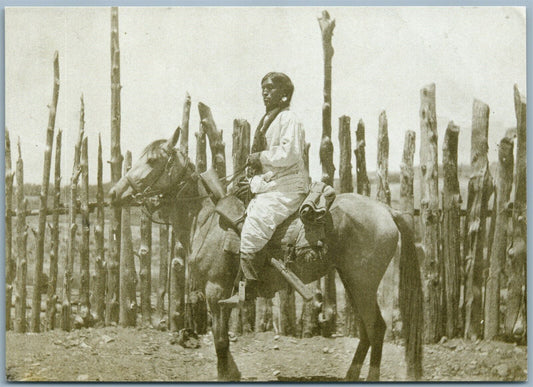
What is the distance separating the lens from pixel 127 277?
15.8ft

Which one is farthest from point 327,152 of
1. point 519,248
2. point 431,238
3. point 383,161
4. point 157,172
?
point 519,248

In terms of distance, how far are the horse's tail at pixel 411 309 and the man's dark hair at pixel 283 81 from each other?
1124mm

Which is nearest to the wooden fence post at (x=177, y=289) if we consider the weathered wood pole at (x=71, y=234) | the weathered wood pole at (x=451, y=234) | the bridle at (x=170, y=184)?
the bridle at (x=170, y=184)

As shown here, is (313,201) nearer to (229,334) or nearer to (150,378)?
(229,334)

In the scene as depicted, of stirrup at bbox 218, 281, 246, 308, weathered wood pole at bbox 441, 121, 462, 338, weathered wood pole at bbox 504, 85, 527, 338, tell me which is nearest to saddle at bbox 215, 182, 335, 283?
stirrup at bbox 218, 281, 246, 308

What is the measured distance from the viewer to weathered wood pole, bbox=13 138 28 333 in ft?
15.9

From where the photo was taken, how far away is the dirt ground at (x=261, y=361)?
184 inches

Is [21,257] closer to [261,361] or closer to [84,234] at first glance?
[84,234]

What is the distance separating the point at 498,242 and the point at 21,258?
3.27m

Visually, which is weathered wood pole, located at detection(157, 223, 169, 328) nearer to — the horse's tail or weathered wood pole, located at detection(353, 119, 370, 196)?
weathered wood pole, located at detection(353, 119, 370, 196)

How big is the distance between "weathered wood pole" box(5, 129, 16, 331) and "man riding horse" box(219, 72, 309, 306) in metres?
1.57

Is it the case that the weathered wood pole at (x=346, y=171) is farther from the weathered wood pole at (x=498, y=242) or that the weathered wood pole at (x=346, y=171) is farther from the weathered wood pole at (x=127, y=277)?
the weathered wood pole at (x=127, y=277)

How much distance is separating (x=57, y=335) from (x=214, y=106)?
6.25 ft

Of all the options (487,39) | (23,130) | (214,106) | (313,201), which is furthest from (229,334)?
(487,39)
